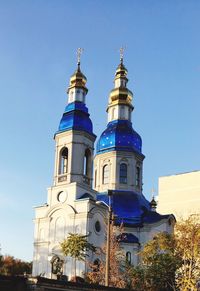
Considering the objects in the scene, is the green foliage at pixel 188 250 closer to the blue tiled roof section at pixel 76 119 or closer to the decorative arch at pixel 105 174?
the blue tiled roof section at pixel 76 119

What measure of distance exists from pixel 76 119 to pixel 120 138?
27.8 ft

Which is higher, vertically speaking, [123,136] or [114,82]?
[114,82]

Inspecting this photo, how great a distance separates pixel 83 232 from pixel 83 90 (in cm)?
1523

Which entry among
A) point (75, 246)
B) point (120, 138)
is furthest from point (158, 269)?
point (120, 138)

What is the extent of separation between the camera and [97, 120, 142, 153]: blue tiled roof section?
5981 centimetres

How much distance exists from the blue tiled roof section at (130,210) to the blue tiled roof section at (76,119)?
771cm

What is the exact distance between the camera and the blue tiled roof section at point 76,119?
173ft

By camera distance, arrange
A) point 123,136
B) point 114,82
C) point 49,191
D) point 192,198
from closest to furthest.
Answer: point 49,191
point 123,136
point 114,82
point 192,198

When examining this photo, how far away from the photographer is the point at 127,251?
52.7m

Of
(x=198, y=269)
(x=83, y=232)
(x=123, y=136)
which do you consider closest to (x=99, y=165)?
(x=123, y=136)

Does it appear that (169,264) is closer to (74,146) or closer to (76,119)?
(74,146)

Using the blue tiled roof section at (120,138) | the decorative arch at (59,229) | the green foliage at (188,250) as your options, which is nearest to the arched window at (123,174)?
the blue tiled roof section at (120,138)

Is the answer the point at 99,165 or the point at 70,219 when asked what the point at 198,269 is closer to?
the point at 70,219

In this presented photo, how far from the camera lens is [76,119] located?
53219mm
